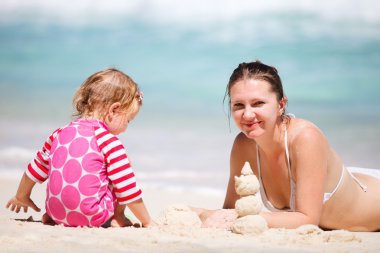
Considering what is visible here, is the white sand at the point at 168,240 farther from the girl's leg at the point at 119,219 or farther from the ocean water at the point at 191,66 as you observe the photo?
the ocean water at the point at 191,66

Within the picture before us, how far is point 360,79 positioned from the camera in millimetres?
16000

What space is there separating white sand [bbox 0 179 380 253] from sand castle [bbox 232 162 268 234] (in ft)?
0.18

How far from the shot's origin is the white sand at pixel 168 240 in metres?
2.78

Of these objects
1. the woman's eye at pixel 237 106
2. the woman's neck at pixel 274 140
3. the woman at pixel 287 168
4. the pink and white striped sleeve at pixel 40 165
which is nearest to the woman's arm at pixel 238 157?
the woman at pixel 287 168

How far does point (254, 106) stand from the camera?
382 cm

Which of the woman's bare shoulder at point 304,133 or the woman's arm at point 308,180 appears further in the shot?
the woman's bare shoulder at point 304,133

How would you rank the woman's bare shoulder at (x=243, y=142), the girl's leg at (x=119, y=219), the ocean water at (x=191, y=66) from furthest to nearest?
1. the ocean water at (x=191, y=66)
2. the woman's bare shoulder at (x=243, y=142)
3. the girl's leg at (x=119, y=219)

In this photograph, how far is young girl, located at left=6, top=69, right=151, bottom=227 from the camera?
134 inches

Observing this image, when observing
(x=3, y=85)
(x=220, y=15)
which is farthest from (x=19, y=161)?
(x=220, y=15)

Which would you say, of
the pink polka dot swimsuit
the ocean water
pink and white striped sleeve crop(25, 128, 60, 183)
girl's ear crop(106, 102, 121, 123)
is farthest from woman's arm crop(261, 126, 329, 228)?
the ocean water

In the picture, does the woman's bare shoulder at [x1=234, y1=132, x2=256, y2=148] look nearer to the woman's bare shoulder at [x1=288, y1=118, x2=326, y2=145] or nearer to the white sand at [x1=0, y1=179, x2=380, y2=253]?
the woman's bare shoulder at [x1=288, y1=118, x2=326, y2=145]

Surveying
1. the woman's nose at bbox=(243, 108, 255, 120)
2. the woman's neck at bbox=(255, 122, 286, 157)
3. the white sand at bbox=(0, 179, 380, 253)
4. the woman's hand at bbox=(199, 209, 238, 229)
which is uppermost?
the woman's nose at bbox=(243, 108, 255, 120)

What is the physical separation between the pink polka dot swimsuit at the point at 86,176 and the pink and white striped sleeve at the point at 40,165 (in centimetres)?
15

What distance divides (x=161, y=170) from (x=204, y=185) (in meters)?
1.26
